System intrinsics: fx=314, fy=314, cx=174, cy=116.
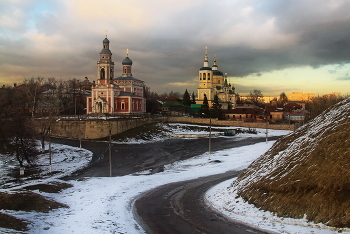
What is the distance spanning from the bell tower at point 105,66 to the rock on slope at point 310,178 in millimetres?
51076

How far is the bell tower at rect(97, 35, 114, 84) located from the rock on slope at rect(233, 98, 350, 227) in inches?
2011

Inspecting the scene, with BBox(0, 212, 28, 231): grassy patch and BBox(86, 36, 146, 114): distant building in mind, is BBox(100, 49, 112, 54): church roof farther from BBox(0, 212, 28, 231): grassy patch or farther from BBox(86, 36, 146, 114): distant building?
BBox(0, 212, 28, 231): grassy patch

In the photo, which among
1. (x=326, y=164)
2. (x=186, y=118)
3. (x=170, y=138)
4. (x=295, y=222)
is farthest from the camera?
(x=186, y=118)

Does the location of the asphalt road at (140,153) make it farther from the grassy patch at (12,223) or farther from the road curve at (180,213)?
the grassy patch at (12,223)

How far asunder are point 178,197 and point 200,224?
5.22 metres

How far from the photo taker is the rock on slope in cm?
1226

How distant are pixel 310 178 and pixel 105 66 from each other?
2272 inches

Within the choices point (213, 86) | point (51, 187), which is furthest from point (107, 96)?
point (213, 86)

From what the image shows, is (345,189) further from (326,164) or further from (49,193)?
(49,193)

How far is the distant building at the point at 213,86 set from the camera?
100750mm

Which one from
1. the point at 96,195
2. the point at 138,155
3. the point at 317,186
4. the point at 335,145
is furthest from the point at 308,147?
the point at 138,155

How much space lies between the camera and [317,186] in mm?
13438

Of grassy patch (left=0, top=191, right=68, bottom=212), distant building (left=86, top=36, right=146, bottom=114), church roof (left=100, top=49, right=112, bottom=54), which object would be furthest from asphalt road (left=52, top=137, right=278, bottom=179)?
church roof (left=100, top=49, right=112, bottom=54)

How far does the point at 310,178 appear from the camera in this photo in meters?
14.2
